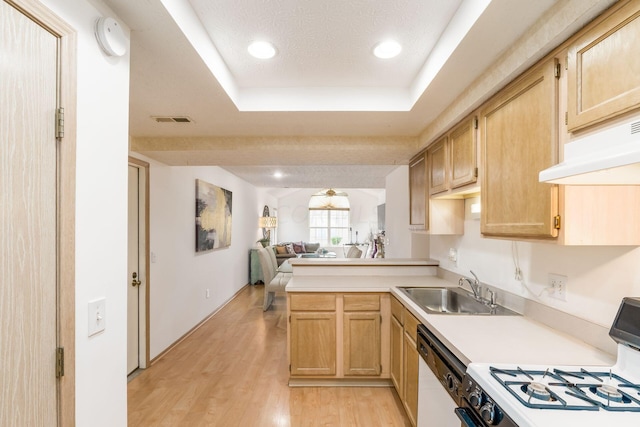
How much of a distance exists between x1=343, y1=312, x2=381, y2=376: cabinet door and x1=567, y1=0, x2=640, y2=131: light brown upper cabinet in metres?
1.97

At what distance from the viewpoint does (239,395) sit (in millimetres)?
2529

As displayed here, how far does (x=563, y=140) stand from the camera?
1.17 metres

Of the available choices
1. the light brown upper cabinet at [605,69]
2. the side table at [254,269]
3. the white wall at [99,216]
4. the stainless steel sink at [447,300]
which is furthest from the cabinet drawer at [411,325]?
the side table at [254,269]

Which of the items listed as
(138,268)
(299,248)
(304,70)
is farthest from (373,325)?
(299,248)

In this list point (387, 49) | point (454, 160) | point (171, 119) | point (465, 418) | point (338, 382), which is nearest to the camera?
point (465, 418)

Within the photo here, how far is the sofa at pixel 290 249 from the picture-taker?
791 centimetres

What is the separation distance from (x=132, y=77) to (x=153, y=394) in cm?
245

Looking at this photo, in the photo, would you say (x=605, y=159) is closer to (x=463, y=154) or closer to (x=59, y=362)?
(x=463, y=154)

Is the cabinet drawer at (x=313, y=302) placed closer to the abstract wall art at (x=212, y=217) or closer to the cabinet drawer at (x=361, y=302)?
the cabinet drawer at (x=361, y=302)

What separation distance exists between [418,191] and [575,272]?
5.12ft

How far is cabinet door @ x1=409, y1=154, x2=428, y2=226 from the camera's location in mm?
2738

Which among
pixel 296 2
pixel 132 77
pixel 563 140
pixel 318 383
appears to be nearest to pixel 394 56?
pixel 296 2

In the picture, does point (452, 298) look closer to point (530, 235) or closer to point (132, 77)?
point (530, 235)

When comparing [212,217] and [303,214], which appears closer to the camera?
[212,217]
